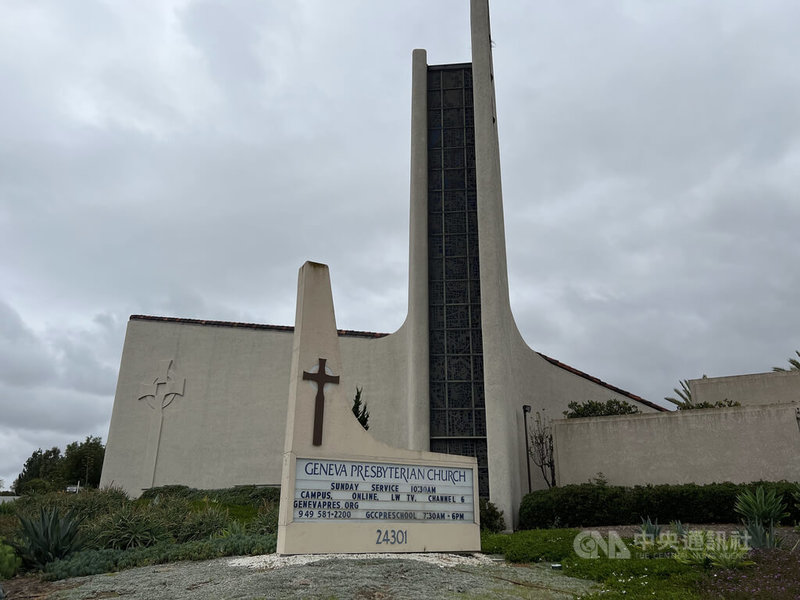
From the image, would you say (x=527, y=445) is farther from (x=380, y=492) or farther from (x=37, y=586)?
(x=37, y=586)

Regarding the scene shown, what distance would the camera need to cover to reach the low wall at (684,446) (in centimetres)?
1753

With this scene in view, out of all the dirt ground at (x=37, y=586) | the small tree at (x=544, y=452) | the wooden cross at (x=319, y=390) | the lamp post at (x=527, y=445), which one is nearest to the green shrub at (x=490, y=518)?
the small tree at (x=544, y=452)

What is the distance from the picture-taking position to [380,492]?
34.1 ft

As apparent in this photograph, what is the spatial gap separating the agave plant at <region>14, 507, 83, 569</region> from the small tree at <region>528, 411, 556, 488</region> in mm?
14127

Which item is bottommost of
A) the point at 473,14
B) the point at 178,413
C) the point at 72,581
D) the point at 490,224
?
the point at 72,581

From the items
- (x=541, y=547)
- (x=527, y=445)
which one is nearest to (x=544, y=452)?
(x=527, y=445)

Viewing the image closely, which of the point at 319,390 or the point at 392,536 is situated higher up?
the point at 319,390

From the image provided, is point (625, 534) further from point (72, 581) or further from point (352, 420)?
point (72, 581)

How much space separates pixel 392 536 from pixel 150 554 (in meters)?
4.35

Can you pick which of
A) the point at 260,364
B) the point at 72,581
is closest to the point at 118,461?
the point at 260,364

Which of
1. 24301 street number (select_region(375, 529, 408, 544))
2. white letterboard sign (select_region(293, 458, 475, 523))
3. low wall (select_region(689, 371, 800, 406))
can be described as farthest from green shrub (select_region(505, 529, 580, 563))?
low wall (select_region(689, 371, 800, 406))

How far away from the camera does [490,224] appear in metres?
20.7

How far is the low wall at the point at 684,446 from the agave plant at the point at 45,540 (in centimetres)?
1413

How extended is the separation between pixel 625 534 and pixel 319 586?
8073mm
